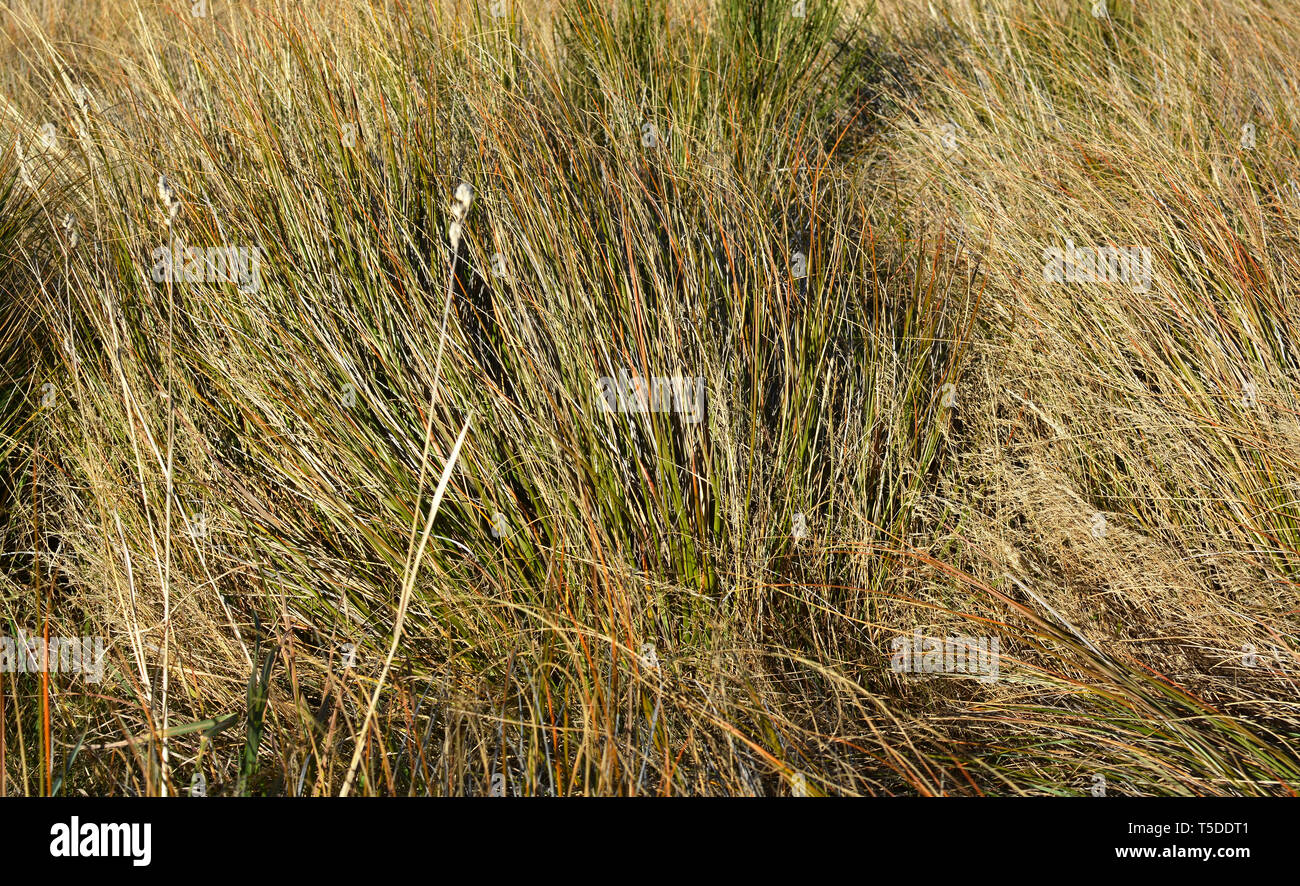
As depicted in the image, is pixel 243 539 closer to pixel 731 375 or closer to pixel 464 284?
pixel 464 284

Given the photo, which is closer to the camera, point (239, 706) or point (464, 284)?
point (239, 706)

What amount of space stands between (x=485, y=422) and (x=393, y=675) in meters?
0.56

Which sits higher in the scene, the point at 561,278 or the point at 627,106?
the point at 627,106

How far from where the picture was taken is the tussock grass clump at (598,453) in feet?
5.11

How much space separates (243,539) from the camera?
1.89 metres

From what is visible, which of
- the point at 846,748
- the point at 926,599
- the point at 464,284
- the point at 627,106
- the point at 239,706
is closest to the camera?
the point at 846,748

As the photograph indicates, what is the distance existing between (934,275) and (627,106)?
986 millimetres

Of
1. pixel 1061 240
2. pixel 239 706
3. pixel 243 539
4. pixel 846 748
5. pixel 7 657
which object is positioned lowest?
pixel 846 748

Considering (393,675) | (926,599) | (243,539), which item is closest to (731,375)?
(926,599)

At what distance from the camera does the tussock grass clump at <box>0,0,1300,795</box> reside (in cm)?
156

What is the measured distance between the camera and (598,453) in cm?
Result: 181
